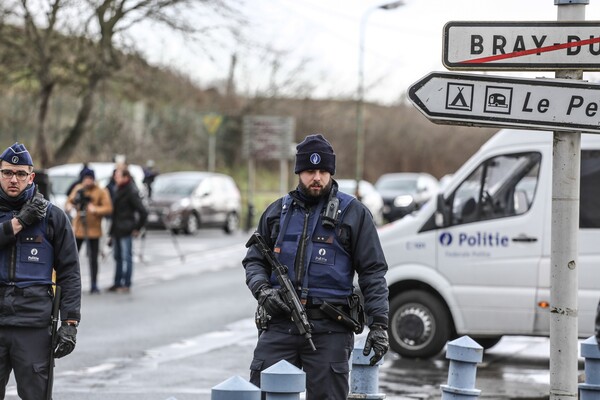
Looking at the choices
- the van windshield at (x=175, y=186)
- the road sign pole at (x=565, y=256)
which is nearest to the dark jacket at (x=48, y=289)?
the road sign pole at (x=565, y=256)

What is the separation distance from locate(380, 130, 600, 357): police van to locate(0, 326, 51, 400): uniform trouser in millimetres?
5493

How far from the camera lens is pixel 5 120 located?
35781 mm

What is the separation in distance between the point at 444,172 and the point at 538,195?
57.3 m

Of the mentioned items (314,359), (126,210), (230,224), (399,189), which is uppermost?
(399,189)

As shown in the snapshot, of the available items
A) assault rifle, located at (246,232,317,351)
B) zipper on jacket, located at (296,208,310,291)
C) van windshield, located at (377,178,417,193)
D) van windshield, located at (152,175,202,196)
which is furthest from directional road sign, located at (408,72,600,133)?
van windshield, located at (377,178,417,193)

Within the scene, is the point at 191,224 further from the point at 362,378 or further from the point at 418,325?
the point at 362,378

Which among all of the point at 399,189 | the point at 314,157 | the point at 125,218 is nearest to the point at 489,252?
the point at 314,157

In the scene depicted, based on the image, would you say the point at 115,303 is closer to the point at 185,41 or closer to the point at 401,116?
the point at 185,41

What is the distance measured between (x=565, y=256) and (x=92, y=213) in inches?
471

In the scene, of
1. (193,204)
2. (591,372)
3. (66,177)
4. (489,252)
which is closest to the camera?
(591,372)

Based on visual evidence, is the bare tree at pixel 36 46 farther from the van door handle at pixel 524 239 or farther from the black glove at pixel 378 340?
the black glove at pixel 378 340

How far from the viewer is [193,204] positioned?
30781mm

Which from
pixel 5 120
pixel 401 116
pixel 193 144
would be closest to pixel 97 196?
pixel 5 120

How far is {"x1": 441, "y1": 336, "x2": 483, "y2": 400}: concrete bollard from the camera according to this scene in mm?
7027
